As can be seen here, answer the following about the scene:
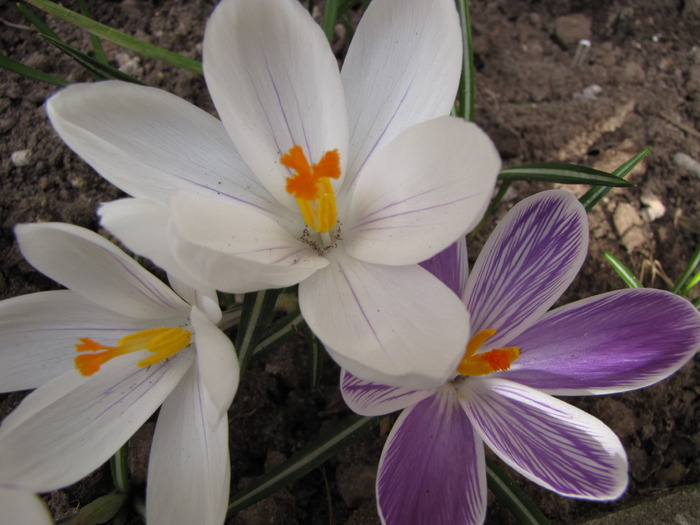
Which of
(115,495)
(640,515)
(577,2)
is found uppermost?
(577,2)

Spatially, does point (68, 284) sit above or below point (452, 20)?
below

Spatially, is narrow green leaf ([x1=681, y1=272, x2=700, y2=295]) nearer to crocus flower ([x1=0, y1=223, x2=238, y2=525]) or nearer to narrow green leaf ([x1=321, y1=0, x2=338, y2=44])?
narrow green leaf ([x1=321, y1=0, x2=338, y2=44])

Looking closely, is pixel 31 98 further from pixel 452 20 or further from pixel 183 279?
pixel 452 20

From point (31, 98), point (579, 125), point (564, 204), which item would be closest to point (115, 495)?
point (564, 204)

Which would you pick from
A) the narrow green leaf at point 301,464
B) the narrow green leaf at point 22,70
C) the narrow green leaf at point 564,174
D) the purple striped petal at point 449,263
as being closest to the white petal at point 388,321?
the purple striped petal at point 449,263

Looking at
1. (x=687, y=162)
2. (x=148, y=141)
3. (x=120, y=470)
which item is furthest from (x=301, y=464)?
(x=687, y=162)

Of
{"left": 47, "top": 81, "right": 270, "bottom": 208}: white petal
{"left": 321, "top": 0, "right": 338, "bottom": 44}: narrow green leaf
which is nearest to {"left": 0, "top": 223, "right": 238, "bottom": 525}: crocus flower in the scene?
{"left": 47, "top": 81, "right": 270, "bottom": 208}: white petal
